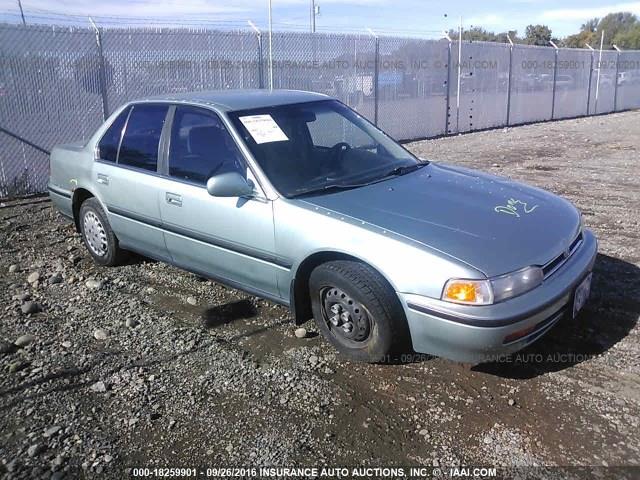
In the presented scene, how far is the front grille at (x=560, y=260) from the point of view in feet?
10.7

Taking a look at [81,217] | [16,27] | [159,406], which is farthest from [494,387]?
[16,27]

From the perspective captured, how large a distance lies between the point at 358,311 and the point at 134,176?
7.57 ft

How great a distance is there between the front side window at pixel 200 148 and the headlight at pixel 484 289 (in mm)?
1638

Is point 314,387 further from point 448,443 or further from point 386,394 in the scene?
point 448,443

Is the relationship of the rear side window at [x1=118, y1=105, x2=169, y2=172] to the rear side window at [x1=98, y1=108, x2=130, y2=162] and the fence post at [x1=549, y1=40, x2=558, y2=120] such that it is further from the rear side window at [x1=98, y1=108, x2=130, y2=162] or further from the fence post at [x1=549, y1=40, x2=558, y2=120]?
the fence post at [x1=549, y1=40, x2=558, y2=120]

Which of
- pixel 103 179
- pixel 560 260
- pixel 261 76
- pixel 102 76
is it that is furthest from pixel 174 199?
pixel 261 76

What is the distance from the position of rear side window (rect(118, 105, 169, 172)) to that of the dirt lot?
3.49ft

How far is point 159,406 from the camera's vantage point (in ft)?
10.6

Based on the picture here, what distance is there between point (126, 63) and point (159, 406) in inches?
294

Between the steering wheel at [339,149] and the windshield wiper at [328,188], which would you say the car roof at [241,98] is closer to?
the steering wheel at [339,149]

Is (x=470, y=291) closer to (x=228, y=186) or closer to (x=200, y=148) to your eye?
(x=228, y=186)

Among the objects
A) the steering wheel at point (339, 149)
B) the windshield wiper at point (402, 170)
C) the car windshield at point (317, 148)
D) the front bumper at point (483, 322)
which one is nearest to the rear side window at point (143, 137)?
the car windshield at point (317, 148)

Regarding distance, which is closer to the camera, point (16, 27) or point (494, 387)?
point (494, 387)

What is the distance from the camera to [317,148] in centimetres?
426
